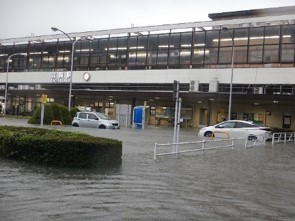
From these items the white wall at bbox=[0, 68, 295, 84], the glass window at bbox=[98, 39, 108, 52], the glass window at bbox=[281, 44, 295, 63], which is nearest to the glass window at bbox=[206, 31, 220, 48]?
the white wall at bbox=[0, 68, 295, 84]

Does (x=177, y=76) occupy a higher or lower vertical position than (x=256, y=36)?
lower

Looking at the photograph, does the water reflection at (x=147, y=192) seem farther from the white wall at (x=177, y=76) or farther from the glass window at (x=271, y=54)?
the glass window at (x=271, y=54)

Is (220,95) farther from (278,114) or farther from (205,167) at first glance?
(205,167)

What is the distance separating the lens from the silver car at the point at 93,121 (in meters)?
34.3

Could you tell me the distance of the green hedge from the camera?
1135cm

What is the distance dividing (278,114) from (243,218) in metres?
42.1

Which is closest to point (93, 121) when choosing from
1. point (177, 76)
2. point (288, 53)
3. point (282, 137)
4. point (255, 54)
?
point (282, 137)

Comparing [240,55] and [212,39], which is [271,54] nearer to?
[240,55]

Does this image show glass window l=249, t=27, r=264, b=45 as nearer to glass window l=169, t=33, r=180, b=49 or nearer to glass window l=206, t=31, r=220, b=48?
glass window l=206, t=31, r=220, b=48

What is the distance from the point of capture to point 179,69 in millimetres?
50062

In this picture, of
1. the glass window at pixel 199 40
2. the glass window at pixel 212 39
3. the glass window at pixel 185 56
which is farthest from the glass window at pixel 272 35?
the glass window at pixel 185 56

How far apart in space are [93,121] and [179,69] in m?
18.2

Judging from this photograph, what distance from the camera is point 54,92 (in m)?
58.2

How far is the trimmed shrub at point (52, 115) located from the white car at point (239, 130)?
46.2 feet
